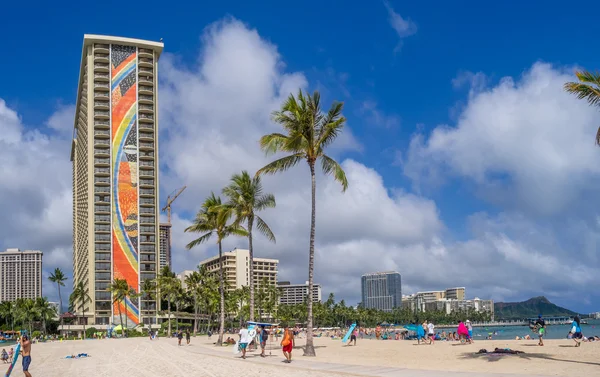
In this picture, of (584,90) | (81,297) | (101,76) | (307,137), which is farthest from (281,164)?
(101,76)

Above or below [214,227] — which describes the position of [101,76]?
above

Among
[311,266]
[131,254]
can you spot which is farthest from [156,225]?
[311,266]

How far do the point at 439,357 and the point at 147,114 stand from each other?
95.1 metres

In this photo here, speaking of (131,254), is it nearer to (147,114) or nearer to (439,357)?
(147,114)

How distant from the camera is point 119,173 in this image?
351 ft

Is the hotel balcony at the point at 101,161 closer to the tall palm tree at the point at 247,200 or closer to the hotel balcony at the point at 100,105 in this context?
the hotel balcony at the point at 100,105

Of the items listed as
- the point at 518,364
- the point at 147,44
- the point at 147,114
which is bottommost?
the point at 518,364

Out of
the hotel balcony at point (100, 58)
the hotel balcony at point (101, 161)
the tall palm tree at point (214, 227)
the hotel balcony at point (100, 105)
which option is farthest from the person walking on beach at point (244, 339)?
the hotel balcony at point (100, 58)

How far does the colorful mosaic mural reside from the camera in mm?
105250

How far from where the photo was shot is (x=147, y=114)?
111 m

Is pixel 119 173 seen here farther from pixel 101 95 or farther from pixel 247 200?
pixel 247 200

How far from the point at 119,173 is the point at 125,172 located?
106cm

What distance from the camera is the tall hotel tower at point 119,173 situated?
4117 inches

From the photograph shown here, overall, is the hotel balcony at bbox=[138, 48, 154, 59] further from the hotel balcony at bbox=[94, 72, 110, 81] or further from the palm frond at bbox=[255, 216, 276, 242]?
the palm frond at bbox=[255, 216, 276, 242]
